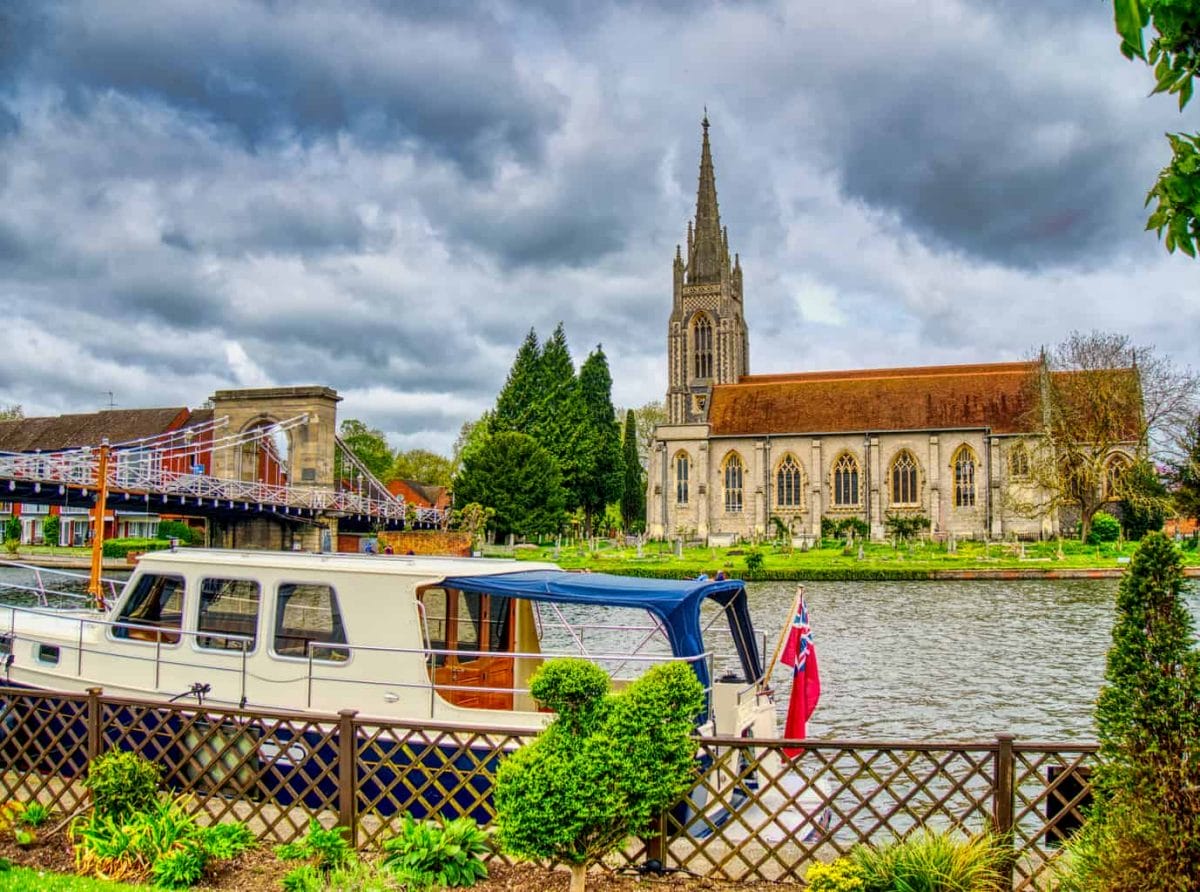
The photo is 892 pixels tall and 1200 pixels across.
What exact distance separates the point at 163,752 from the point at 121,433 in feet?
270

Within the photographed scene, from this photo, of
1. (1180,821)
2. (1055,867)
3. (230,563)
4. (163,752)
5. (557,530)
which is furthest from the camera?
(557,530)

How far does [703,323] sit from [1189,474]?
46.9 metres

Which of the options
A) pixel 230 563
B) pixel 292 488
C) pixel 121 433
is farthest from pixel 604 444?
pixel 230 563

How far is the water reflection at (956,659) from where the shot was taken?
57.2ft

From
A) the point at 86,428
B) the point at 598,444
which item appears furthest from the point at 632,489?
the point at 86,428

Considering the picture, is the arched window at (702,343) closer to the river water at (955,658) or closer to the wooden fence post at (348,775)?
the river water at (955,658)

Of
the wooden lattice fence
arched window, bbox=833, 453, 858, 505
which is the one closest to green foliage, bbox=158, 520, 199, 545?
arched window, bbox=833, 453, 858, 505

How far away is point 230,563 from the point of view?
11.1 m

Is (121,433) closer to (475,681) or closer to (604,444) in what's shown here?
(604,444)

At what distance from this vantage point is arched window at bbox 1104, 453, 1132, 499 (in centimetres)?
5612

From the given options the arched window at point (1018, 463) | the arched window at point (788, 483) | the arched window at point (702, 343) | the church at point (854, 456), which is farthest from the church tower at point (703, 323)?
the arched window at point (1018, 463)

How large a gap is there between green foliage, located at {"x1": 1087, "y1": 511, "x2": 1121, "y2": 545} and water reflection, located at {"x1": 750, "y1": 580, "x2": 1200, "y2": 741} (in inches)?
664

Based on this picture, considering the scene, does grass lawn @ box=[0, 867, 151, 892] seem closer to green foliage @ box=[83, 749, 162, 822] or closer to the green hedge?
green foliage @ box=[83, 749, 162, 822]

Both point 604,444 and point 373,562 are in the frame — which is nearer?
point 373,562
